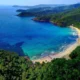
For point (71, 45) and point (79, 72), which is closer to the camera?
point (79, 72)

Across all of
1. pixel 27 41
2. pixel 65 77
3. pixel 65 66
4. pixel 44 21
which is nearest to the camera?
pixel 65 77

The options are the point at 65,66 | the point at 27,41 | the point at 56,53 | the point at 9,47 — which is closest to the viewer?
the point at 65,66

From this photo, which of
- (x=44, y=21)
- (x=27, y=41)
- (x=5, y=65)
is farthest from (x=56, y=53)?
(x=44, y=21)

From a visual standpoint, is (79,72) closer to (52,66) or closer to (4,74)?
(52,66)

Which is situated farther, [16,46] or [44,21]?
[44,21]

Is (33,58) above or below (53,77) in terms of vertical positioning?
below

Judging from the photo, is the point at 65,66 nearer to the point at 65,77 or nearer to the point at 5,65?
the point at 65,77

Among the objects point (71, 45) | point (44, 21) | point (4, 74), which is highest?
point (4, 74)

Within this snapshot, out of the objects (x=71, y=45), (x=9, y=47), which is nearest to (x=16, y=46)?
(x=9, y=47)

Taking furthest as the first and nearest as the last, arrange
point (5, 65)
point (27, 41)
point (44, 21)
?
point (44, 21)
point (27, 41)
point (5, 65)
